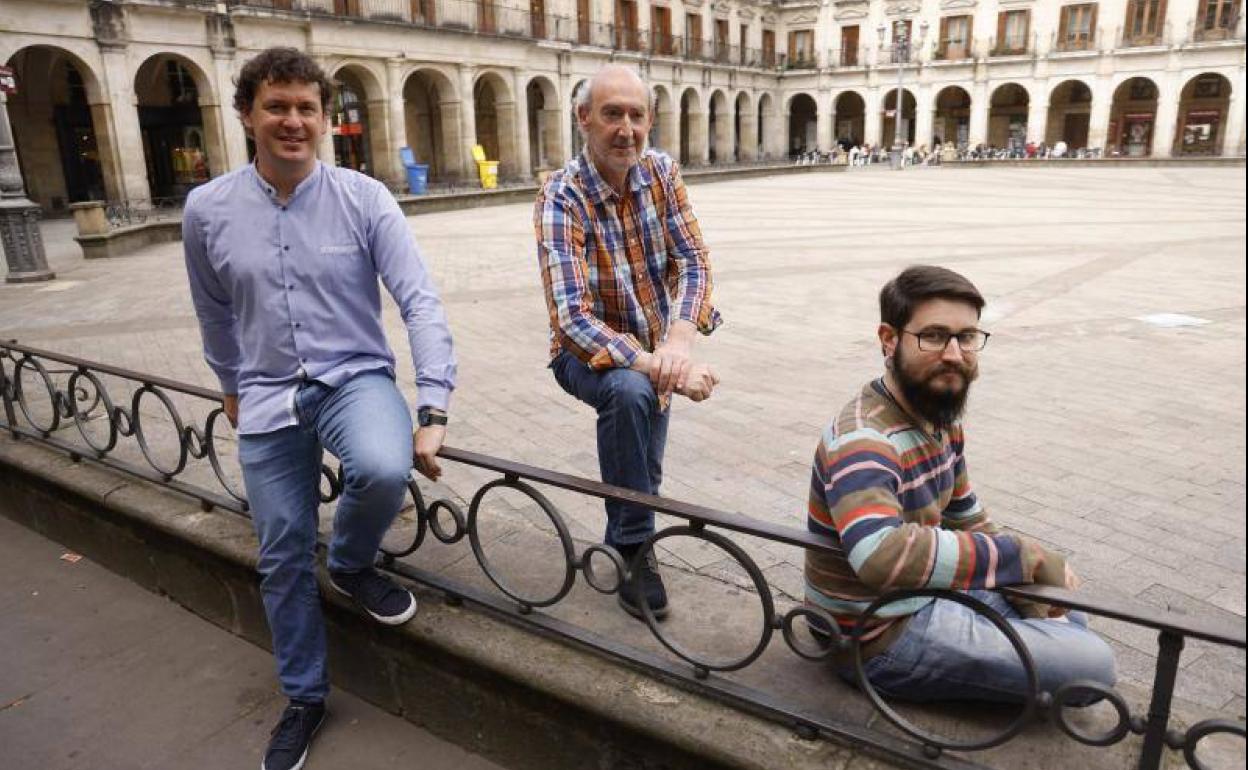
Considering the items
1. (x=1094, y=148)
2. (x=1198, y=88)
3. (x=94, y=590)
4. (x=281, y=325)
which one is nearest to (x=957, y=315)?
(x=281, y=325)

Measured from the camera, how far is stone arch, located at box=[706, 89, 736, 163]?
149ft

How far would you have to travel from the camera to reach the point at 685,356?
2.37 m

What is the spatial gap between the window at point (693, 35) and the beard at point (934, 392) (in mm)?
42759

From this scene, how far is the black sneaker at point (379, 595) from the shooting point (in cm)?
253

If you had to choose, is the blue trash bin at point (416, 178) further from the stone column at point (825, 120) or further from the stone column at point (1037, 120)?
the stone column at point (1037, 120)

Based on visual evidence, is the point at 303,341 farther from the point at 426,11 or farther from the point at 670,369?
the point at 426,11

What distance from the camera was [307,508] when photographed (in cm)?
252

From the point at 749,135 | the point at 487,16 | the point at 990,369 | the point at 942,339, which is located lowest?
the point at 990,369

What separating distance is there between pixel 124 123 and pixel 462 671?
22.5 m

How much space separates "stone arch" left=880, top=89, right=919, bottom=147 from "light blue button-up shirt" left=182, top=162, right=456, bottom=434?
49000 millimetres

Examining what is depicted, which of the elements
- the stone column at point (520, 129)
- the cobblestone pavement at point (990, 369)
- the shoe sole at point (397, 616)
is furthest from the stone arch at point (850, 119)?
the shoe sole at point (397, 616)

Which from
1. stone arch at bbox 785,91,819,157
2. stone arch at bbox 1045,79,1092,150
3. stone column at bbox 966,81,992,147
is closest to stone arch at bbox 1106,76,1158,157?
stone arch at bbox 1045,79,1092,150

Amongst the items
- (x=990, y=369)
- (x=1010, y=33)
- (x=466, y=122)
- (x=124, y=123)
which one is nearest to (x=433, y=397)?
(x=990, y=369)

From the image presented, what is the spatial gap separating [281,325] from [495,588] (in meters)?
1.02
